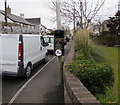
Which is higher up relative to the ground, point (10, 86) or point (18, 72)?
point (18, 72)

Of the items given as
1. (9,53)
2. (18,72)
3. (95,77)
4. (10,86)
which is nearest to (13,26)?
(9,53)

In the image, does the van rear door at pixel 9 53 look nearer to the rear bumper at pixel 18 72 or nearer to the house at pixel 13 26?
the rear bumper at pixel 18 72

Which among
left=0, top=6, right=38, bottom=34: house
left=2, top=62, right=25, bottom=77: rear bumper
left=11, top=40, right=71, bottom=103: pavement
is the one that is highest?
left=0, top=6, right=38, bottom=34: house

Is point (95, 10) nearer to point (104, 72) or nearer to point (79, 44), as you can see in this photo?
point (79, 44)

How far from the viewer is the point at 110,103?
9.04ft

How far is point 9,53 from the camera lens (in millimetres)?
6480

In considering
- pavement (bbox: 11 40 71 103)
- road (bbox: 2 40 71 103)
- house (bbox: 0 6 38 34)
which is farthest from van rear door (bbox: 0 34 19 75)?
house (bbox: 0 6 38 34)

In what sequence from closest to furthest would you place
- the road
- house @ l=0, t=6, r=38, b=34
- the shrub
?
the shrub
the road
house @ l=0, t=6, r=38, b=34

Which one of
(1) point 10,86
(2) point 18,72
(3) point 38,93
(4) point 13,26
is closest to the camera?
(3) point 38,93

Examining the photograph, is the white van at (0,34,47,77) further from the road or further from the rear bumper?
the road

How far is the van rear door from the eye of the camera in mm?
6434

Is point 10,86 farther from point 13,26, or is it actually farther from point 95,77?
point 13,26

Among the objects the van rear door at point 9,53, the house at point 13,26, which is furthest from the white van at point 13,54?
the house at point 13,26

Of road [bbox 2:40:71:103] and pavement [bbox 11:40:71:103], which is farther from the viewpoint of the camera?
road [bbox 2:40:71:103]
